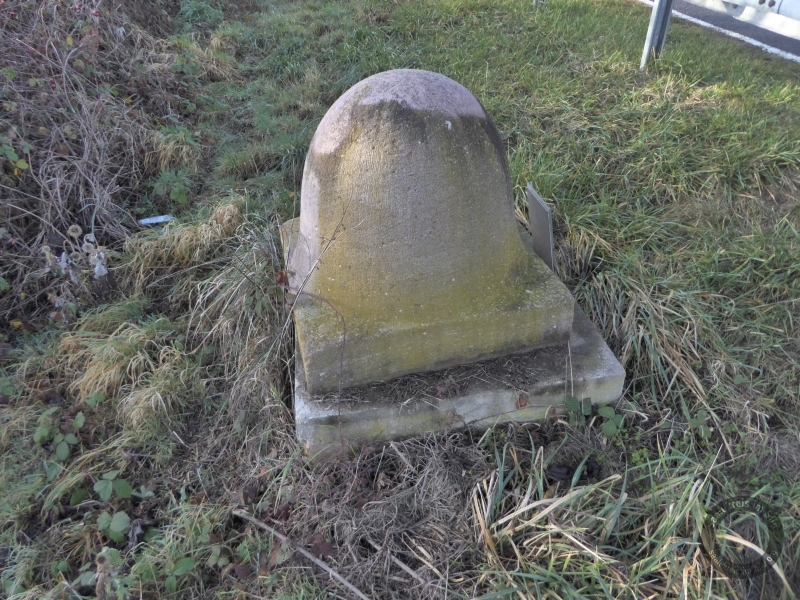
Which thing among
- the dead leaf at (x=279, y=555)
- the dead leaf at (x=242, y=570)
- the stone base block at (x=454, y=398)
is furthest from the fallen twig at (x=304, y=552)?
the stone base block at (x=454, y=398)

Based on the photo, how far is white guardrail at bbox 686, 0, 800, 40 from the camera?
3.22 m

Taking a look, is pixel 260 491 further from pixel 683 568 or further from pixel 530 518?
pixel 683 568

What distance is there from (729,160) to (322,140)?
2320mm

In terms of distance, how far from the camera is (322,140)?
181 centimetres

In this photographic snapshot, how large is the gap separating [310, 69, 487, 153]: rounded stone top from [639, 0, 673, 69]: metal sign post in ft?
8.92

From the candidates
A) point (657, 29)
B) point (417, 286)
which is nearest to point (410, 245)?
point (417, 286)

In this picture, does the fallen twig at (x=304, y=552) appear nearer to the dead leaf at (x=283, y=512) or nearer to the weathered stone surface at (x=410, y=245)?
the dead leaf at (x=283, y=512)

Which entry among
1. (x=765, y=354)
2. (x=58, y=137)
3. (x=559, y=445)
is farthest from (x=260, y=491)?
(x=58, y=137)

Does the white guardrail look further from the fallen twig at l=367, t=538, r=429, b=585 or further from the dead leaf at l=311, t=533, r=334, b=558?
the dead leaf at l=311, t=533, r=334, b=558

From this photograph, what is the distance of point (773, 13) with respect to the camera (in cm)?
342

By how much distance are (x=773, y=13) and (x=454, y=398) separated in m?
3.47

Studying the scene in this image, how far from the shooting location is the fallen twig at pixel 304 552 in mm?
1576

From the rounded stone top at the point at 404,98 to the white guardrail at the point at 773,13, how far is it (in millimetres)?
2748

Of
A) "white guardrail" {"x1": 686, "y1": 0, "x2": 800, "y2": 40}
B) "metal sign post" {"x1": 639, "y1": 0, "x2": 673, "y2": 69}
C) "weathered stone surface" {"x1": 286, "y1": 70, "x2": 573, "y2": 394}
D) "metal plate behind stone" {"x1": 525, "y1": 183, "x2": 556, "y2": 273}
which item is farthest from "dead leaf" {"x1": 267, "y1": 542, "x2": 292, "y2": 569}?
"white guardrail" {"x1": 686, "y1": 0, "x2": 800, "y2": 40}
